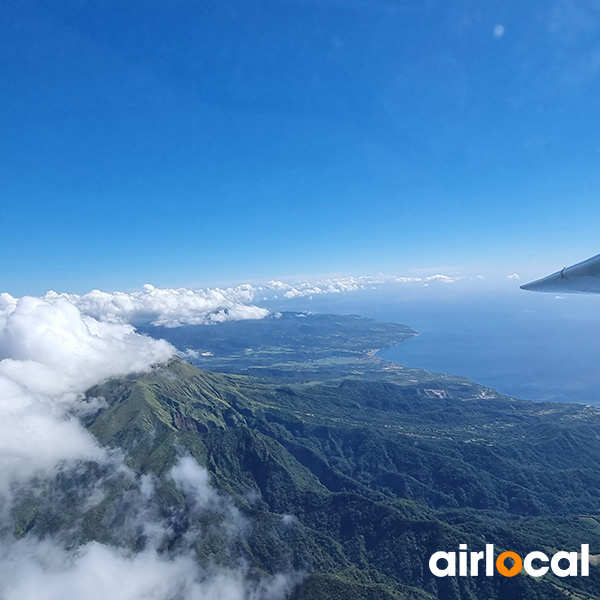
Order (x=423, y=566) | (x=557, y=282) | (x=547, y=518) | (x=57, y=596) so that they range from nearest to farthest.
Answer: (x=557, y=282) < (x=423, y=566) < (x=57, y=596) < (x=547, y=518)

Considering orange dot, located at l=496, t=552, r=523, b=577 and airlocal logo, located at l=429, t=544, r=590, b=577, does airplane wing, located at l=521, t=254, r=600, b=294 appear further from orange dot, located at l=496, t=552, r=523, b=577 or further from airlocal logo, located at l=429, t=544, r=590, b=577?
orange dot, located at l=496, t=552, r=523, b=577

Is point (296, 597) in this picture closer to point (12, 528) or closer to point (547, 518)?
point (547, 518)

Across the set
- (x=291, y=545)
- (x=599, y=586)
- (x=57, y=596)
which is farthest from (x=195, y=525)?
(x=599, y=586)

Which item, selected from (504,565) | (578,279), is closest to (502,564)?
(504,565)

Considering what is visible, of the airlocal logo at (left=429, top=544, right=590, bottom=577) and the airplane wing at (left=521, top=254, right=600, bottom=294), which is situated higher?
the airplane wing at (left=521, top=254, right=600, bottom=294)

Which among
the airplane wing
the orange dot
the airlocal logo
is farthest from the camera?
the orange dot

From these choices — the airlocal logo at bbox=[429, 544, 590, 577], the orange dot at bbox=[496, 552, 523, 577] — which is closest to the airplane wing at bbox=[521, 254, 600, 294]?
the airlocal logo at bbox=[429, 544, 590, 577]
